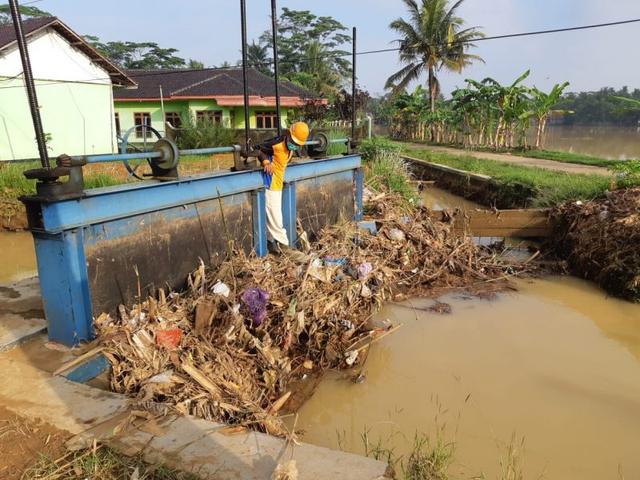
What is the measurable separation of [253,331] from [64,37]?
51.8ft

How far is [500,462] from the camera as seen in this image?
3150 mm

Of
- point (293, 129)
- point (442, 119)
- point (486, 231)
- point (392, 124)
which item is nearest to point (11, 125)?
point (293, 129)

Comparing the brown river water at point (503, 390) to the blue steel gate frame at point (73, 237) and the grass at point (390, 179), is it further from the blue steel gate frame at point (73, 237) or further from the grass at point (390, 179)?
the grass at point (390, 179)

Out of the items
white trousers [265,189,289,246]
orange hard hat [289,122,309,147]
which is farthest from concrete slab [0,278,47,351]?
orange hard hat [289,122,309,147]

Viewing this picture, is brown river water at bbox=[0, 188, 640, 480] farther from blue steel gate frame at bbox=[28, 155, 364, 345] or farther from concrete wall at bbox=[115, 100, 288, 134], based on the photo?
concrete wall at bbox=[115, 100, 288, 134]

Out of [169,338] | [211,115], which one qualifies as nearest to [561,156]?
[211,115]

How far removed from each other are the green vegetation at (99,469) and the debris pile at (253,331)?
0.49 meters

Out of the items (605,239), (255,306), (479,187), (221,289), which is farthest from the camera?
(479,187)

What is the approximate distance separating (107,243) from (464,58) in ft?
98.4

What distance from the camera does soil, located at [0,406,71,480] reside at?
2.24 meters

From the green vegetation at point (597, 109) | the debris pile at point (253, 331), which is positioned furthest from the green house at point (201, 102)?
the green vegetation at point (597, 109)

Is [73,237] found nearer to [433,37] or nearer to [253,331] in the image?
[253,331]

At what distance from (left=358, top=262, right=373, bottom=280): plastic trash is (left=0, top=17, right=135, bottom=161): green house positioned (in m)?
13.8

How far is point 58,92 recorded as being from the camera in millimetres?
15938
